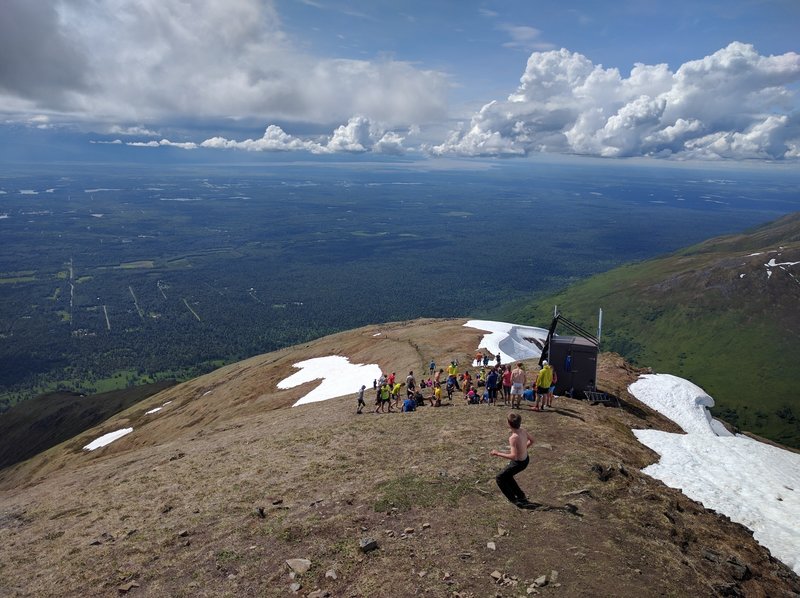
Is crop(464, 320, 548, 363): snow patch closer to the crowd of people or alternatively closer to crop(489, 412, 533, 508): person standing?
the crowd of people

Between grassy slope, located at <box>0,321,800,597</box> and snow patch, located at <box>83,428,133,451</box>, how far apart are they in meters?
36.8

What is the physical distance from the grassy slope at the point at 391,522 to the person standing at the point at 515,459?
0.56 metres

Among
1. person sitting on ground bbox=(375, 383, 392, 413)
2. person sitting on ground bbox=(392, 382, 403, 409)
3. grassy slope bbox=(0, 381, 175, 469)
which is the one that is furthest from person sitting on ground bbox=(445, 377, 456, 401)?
grassy slope bbox=(0, 381, 175, 469)

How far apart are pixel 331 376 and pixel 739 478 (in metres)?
40.1

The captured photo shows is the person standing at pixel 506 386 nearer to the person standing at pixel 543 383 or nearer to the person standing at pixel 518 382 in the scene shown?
the person standing at pixel 518 382

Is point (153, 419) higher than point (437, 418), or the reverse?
point (437, 418)

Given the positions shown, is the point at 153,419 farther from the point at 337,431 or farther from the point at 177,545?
the point at 177,545

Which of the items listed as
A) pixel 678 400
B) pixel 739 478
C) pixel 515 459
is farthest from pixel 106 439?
pixel 739 478

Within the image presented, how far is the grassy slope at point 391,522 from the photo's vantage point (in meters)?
12.9

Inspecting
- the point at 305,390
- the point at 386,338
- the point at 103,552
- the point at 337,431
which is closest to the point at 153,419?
the point at 305,390

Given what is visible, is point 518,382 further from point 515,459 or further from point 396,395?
point 515,459

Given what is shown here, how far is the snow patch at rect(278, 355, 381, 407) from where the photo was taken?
4788 cm

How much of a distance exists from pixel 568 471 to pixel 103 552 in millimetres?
16470

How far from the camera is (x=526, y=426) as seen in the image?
79.8 feet
